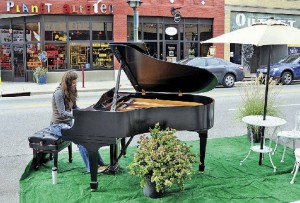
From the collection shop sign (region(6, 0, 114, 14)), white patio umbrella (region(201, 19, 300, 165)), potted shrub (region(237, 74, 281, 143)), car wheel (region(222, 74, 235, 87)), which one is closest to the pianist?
white patio umbrella (region(201, 19, 300, 165))

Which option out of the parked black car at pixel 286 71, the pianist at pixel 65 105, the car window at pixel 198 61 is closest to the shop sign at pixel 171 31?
the car window at pixel 198 61

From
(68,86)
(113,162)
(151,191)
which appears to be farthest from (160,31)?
(151,191)

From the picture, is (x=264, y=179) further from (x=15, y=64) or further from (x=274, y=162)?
(x=15, y=64)

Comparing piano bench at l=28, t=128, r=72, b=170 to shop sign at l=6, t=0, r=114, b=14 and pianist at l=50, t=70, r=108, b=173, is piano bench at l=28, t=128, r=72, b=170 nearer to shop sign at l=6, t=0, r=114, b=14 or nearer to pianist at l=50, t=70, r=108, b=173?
pianist at l=50, t=70, r=108, b=173

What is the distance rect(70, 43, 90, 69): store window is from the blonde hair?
15.9 meters

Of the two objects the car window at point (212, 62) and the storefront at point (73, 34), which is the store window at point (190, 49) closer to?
the storefront at point (73, 34)

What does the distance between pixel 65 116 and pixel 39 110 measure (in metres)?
6.88

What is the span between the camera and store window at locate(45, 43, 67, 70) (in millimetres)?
22141

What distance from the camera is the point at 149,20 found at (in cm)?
2417

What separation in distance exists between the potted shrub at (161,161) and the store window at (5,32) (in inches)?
766

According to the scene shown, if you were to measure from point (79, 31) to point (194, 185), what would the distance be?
57.5 ft

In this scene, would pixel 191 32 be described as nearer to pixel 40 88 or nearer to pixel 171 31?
pixel 171 31

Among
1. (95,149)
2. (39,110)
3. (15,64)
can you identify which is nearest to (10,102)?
(39,110)

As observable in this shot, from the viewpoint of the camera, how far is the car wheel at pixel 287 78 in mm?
21906
